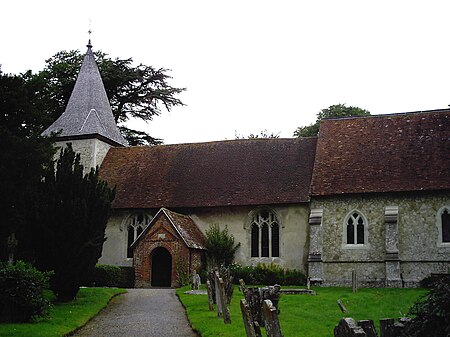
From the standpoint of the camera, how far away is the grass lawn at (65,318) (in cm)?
1341

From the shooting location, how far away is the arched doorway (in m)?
31.3

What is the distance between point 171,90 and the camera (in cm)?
5031

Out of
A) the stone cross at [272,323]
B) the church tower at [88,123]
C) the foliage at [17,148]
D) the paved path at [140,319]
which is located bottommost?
the paved path at [140,319]

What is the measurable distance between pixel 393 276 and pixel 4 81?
1906cm

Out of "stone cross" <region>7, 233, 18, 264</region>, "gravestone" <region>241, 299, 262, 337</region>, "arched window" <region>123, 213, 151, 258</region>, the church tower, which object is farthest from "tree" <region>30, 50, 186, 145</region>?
"gravestone" <region>241, 299, 262, 337</region>

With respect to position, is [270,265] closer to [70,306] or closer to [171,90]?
[70,306]

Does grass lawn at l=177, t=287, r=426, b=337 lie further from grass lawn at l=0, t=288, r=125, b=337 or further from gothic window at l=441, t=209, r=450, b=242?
gothic window at l=441, t=209, r=450, b=242

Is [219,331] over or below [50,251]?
below

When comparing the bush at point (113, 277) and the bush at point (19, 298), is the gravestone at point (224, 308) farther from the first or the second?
the bush at point (113, 277)

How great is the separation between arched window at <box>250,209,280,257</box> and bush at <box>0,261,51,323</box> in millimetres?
17098

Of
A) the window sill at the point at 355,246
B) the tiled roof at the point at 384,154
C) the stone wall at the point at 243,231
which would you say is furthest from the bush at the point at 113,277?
the window sill at the point at 355,246

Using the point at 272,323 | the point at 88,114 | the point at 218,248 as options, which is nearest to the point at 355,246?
the point at 218,248

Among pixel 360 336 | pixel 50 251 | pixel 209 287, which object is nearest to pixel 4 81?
pixel 50 251

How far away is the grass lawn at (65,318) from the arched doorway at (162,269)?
8.39 meters
